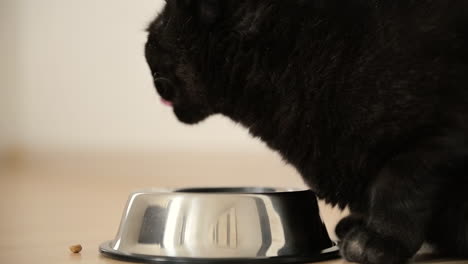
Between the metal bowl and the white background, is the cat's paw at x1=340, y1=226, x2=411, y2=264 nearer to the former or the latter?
the metal bowl

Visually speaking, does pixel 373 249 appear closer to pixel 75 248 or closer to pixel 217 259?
pixel 217 259

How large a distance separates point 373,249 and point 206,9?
527 mm

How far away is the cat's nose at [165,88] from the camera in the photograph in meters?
1.31

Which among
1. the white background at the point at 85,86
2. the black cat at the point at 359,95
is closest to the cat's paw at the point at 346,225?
the black cat at the point at 359,95

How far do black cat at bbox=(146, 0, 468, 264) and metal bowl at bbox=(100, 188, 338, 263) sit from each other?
0.07 m

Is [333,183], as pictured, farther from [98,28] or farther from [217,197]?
[98,28]

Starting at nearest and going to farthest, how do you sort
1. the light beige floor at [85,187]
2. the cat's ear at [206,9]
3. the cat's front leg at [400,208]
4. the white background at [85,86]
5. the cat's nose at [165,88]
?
the cat's front leg at [400,208]
the cat's ear at [206,9]
the cat's nose at [165,88]
the light beige floor at [85,187]
the white background at [85,86]

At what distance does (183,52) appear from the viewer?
1244mm

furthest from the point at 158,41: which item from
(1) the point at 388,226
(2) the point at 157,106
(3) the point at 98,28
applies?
(3) the point at 98,28

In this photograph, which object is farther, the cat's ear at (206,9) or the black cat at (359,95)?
the cat's ear at (206,9)

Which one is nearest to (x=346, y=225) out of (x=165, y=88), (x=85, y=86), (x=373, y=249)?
(x=373, y=249)

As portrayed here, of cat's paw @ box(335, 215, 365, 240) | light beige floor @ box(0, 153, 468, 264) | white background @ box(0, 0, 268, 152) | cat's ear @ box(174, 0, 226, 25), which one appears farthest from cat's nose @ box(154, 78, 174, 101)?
white background @ box(0, 0, 268, 152)

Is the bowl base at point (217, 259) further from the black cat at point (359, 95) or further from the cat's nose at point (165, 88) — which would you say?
the cat's nose at point (165, 88)

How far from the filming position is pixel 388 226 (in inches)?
40.0
